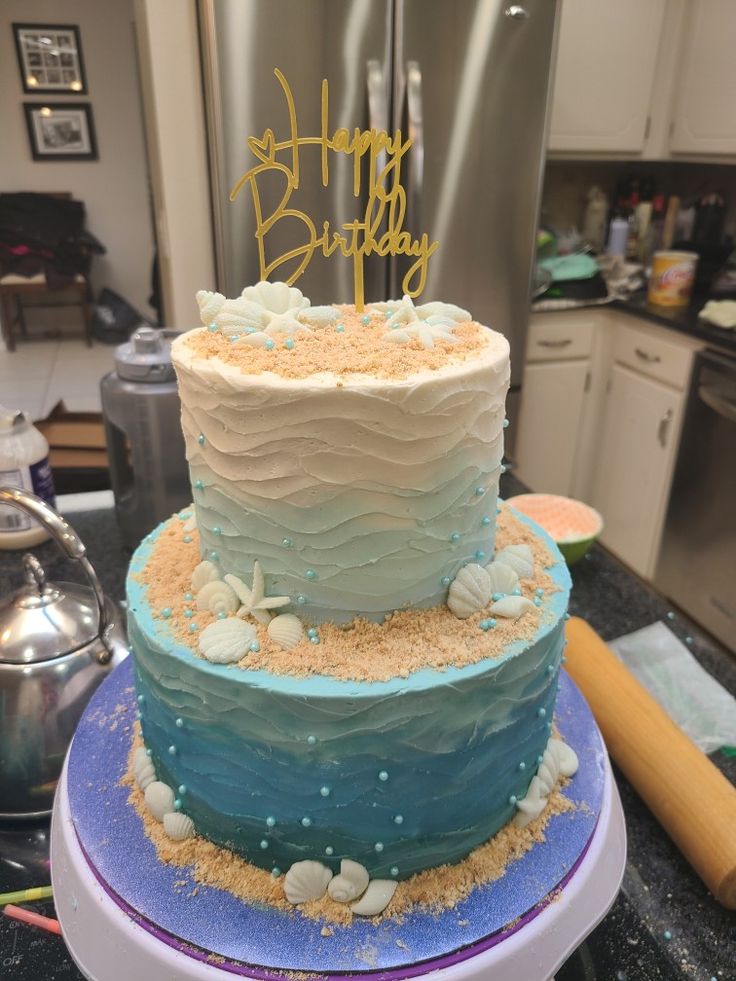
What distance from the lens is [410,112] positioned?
2.15m

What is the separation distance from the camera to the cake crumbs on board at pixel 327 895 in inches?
30.5

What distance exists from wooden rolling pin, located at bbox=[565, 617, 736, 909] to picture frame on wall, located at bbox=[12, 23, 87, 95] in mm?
6060

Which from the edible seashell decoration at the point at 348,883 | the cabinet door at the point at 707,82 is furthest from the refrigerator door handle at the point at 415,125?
the edible seashell decoration at the point at 348,883

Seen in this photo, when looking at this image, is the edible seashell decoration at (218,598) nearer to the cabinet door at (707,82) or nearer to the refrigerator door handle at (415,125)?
the refrigerator door handle at (415,125)

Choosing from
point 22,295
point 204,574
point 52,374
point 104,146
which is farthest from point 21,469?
point 104,146

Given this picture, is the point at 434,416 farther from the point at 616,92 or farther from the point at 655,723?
the point at 616,92

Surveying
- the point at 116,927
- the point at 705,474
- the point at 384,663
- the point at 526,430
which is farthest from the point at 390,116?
the point at 116,927

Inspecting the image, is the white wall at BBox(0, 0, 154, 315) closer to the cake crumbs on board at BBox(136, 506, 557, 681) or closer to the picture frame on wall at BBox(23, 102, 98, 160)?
the picture frame on wall at BBox(23, 102, 98, 160)

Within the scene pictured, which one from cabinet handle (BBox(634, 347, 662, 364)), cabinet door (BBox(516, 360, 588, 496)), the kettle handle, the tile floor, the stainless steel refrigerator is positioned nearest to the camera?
the kettle handle

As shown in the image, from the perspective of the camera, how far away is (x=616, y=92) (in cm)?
276

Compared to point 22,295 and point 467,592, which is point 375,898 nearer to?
point 467,592

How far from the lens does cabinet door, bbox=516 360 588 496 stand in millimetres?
2936

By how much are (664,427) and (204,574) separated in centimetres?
222

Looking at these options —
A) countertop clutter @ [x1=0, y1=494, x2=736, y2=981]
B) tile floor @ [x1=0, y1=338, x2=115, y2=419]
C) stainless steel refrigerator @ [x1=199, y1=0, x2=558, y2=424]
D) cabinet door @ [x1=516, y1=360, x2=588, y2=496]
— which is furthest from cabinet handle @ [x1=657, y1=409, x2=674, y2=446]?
tile floor @ [x1=0, y1=338, x2=115, y2=419]
